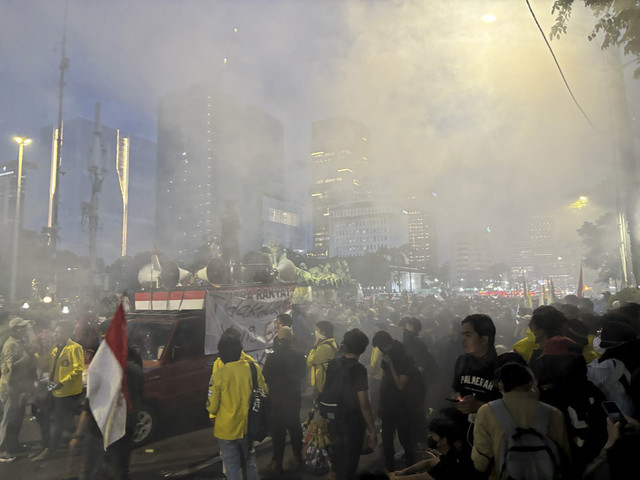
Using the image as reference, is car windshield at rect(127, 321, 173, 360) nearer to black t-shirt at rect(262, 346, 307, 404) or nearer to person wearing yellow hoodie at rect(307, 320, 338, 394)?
black t-shirt at rect(262, 346, 307, 404)

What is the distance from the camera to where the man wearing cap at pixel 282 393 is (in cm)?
353

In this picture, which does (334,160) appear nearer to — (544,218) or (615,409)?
(615,409)

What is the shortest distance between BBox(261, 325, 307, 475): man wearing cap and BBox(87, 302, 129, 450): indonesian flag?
4.03 ft

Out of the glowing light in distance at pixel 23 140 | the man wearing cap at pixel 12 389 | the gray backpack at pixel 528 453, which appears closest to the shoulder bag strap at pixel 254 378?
the gray backpack at pixel 528 453

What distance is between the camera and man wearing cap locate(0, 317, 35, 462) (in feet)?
13.7

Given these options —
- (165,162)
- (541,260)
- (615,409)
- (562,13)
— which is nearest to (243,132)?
(165,162)

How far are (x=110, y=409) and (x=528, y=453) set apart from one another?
2.33 metres

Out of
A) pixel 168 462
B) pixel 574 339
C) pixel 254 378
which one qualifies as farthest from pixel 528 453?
pixel 168 462

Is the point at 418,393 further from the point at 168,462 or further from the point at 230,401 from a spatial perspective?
the point at 168,462

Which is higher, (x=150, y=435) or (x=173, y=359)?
(x=173, y=359)

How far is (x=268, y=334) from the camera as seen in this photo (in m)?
5.52

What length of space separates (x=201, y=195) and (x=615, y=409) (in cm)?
858

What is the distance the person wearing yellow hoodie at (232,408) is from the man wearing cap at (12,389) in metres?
2.68

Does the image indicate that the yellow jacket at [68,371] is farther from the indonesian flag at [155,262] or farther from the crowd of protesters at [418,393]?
the indonesian flag at [155,262]
